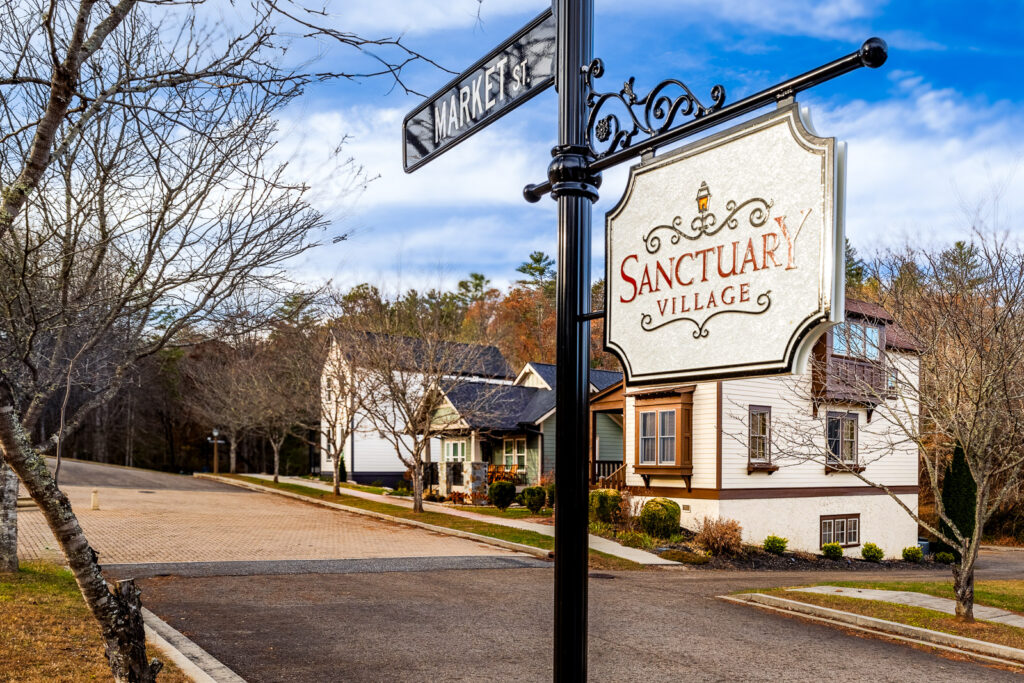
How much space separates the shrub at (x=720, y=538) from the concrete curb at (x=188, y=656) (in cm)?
1593

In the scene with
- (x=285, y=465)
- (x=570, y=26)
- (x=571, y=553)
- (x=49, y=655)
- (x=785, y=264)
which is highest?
(x=570, y=26)

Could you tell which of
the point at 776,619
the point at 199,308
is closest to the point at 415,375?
the point at 776,619

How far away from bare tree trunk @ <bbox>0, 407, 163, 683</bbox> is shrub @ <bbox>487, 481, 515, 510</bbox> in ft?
84.8

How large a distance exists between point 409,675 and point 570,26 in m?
7.32

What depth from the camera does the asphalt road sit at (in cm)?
909

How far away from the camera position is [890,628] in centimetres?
1261

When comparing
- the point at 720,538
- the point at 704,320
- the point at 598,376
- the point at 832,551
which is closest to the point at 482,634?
the point at 704,320

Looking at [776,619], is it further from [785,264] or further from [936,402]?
[785,264]

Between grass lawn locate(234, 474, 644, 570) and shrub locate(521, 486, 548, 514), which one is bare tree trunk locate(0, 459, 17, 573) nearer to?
grass lawn locate(234, 474, 644, 570)

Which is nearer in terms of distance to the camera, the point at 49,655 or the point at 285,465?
the point at 49,655

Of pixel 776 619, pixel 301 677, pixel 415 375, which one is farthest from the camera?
pixel 415 375

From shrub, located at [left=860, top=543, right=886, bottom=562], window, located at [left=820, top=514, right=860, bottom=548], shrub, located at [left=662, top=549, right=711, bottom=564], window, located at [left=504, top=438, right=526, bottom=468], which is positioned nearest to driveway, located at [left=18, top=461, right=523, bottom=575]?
shrub, located at [left=662, top=549, right=711, bottom=564]

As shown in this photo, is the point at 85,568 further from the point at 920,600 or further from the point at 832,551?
the point at 832,551

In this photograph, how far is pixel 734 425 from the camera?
24.8 meters
